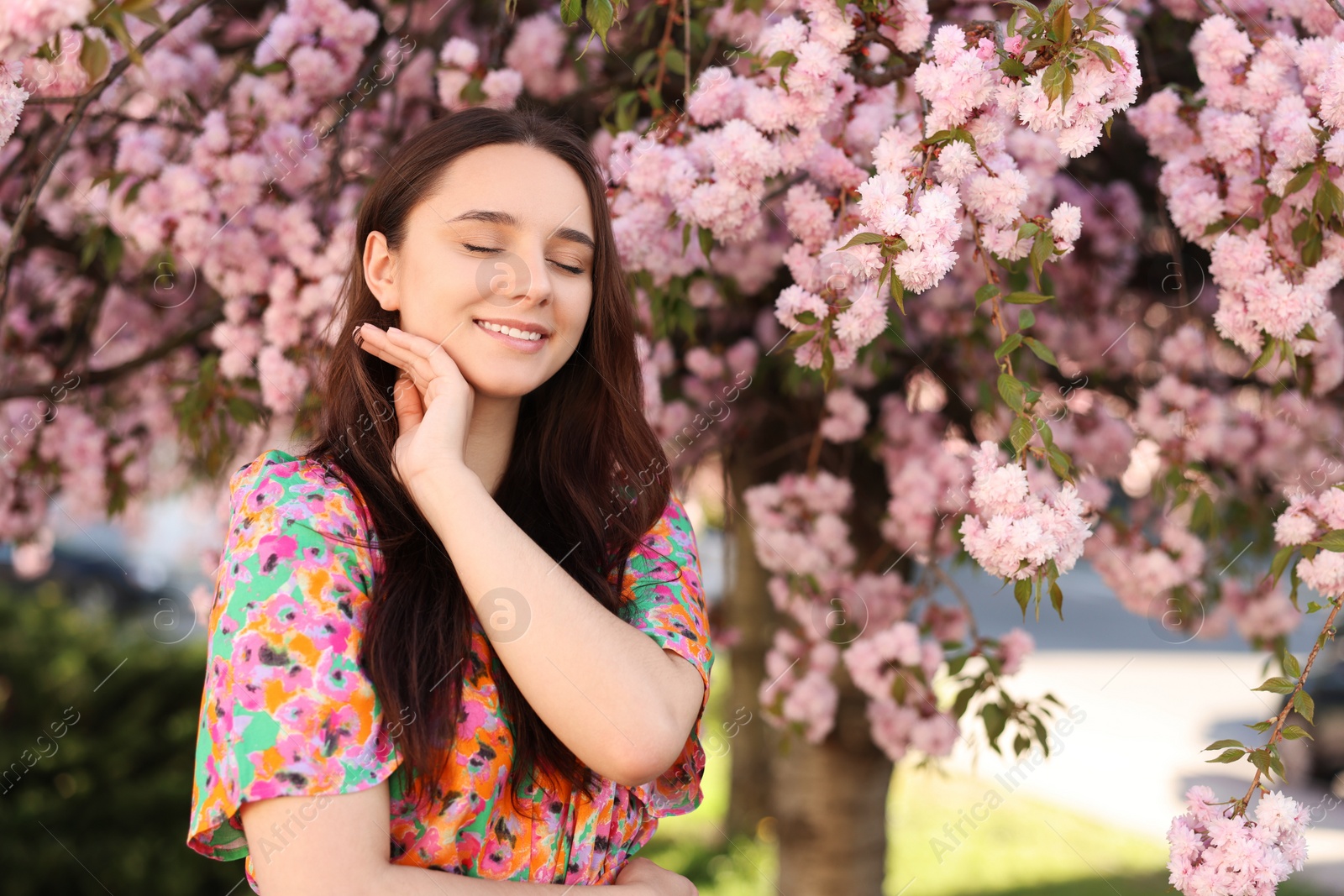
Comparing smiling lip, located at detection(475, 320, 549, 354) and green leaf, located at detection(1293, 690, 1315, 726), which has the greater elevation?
smiling lip, located at detection(475, 320, 549, 354)

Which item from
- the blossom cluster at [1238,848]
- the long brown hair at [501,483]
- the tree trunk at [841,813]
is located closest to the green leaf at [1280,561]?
the blossom cluster at [1238,848]

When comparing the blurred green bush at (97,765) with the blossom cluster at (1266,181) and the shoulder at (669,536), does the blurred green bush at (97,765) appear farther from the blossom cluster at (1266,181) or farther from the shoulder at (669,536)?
the blossom cluster at (1266,181)

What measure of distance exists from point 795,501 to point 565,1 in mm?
1666

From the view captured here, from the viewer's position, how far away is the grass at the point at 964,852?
5184 mm

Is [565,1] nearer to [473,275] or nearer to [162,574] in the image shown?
[473,275]

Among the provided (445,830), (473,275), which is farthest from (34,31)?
(445,830)

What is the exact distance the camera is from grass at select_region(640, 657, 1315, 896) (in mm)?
5184

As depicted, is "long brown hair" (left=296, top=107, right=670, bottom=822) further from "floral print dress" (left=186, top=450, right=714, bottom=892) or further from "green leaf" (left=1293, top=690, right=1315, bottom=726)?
"green leaf" (left=1293, top=690, right=1315, bottom=726)

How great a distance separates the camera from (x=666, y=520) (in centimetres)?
168

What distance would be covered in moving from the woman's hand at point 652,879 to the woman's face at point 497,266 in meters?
0.69

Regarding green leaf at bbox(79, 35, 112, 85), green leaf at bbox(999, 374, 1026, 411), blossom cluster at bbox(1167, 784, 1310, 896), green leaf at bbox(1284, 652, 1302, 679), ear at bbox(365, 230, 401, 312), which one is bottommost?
blossom cluster at bbox(1167, 784, 1310, 896)

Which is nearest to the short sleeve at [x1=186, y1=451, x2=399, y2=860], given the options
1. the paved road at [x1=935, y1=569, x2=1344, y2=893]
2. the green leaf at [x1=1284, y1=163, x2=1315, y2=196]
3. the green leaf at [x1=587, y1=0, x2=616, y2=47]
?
the green leaf at [x1=587, y1=0, x2=616, y2=47]

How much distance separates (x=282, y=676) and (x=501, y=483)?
0.54 m

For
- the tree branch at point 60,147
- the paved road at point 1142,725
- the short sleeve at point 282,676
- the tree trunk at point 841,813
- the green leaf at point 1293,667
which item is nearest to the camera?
the short sleeve at point 282,676
